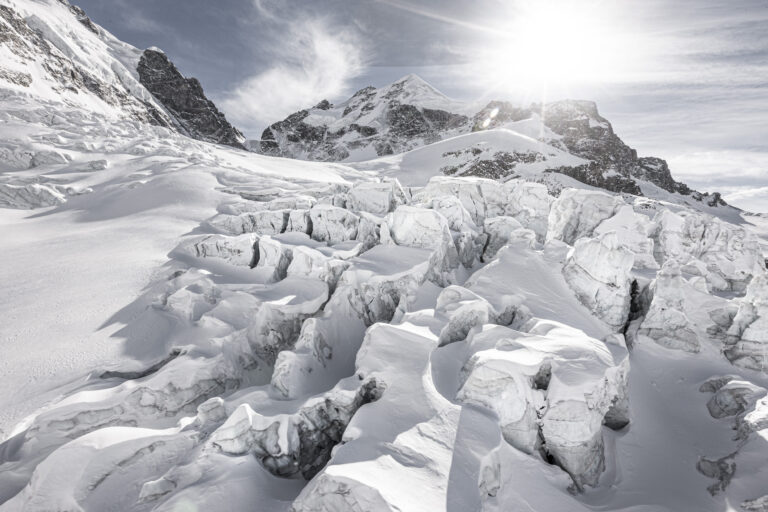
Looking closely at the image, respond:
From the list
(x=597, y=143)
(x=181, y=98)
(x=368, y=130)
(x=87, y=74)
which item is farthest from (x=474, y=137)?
(x=181, y=98)

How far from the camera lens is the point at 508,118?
97.9 m

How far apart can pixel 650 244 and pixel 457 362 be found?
1332cm

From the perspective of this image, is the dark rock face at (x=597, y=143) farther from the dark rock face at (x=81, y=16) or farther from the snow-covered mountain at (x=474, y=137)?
the dark rock face at (x=81, y=16)

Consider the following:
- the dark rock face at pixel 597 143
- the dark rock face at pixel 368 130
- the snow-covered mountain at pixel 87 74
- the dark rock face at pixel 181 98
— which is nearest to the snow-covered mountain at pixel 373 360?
the snow-covered mountain at pixel 87 74

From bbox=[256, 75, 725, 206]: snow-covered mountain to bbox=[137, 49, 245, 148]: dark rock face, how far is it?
632 inches

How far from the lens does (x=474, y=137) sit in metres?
Answer: 67.1

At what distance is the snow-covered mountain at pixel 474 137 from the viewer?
53.9 meters

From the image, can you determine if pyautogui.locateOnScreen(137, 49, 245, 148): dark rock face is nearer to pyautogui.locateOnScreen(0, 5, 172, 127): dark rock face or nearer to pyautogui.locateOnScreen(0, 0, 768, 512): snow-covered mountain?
pyautogui.locateOnScreen(0, 5, 172, 127): dark rock face

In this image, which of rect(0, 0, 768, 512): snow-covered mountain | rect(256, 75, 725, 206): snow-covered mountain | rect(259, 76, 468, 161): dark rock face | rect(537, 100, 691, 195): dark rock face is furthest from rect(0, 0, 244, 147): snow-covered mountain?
rect(537, 100, 691, 195): dark rock face

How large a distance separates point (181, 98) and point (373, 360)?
142 m

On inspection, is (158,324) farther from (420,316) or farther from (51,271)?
(420,316)

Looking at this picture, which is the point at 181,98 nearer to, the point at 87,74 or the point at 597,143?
the point at 87,74

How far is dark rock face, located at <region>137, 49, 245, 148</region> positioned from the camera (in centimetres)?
10944

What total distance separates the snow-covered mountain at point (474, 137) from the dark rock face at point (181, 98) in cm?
1605
